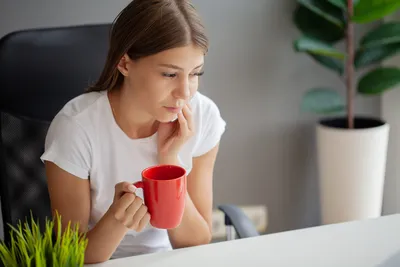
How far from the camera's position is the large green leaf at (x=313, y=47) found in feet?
6.80

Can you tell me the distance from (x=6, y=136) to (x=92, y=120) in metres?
0.22

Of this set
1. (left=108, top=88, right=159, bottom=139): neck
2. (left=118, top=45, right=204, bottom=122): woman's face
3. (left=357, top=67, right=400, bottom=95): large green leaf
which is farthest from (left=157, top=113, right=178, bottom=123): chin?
(left=357, top=67, right=400, bottom=95): large green leaf

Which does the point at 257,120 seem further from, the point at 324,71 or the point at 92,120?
the point at 92,120

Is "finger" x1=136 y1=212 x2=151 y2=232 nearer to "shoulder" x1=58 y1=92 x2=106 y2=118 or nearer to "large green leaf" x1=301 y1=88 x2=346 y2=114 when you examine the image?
"shoulder" x1=58 y1=92 x2=106 y2=118

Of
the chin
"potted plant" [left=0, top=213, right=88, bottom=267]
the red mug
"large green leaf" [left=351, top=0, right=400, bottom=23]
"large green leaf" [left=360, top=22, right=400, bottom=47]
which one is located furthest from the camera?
"large green leaf" [left=360, top=22, right=400, bottom=47]

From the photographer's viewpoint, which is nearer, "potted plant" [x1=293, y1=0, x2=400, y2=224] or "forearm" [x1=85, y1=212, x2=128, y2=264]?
"forearm" [x1=85, y1=212, x2=128, y2=264]

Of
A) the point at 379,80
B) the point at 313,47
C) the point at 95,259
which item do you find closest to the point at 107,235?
the point at 95,259

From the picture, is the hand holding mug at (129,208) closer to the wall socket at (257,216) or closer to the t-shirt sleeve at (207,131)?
the t-shirt sleeve at (207,131)

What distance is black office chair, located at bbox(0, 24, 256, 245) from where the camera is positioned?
1304 mm

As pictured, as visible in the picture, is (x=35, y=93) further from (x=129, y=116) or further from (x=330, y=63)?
(x=330, y=63)

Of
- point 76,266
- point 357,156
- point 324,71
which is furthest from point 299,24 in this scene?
point 76,266

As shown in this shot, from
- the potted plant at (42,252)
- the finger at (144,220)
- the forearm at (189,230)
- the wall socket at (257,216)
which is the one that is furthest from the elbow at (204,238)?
the wall socket at (257,216)

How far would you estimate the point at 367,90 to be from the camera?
2230mm

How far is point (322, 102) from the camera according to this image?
2.26m
